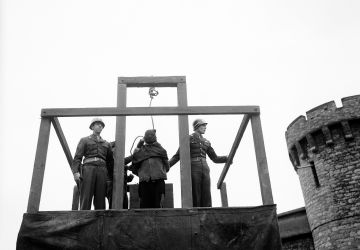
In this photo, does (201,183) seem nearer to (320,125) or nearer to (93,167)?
(93,167)

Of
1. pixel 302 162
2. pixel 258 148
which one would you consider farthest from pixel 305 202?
pixel 258 148

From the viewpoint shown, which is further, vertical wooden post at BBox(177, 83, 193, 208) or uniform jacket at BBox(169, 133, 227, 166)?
uniform jacket at BBox(169, 133, 227, 166)

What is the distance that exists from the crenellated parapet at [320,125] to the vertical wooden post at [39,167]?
46.9 feet

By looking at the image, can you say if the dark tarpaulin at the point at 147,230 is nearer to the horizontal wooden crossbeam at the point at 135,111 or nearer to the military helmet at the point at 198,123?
the horizontal wooden crossbeam at the point at 135,111

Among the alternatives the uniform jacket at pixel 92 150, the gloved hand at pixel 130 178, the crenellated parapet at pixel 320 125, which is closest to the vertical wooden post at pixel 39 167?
the uniform jacket at pixel 92 150

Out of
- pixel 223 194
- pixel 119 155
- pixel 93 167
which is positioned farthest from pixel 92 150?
pixel 223 194

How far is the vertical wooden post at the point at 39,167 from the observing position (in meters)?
3.93

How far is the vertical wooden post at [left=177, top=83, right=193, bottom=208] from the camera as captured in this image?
4031 mm

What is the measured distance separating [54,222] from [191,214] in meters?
1.41

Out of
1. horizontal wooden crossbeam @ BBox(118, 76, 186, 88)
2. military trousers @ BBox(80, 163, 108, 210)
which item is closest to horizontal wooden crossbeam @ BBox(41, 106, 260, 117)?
horizontal wooden crossbeam @ BBox(118, 76, 186, 88)

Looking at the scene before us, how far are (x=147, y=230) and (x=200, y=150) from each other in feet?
7.09

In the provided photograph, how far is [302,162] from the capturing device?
1755 cm

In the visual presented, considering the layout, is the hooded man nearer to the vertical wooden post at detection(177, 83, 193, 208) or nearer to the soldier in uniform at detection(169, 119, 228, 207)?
the soldier in uniform at detection(169, 119, 228, 207)

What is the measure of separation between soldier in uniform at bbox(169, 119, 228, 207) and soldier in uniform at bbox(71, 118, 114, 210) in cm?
100
